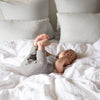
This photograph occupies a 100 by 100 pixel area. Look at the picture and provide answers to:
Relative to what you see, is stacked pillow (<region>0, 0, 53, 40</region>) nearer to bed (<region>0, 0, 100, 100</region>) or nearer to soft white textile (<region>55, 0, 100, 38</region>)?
bed (<region>0, 0, 100, 100</region>)

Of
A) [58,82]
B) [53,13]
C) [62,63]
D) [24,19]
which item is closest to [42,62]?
[62,63]

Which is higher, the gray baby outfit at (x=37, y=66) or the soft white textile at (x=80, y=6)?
the soft white textile at (x=80, y=6)

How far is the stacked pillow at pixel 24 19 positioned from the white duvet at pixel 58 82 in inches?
12.7

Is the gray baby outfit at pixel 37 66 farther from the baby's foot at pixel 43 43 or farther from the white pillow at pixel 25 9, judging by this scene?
the white pillow at pixel 25 9

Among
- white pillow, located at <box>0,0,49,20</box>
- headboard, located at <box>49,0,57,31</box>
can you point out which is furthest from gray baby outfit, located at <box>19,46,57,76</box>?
headboard, located at <box>49,0,57,31</box>

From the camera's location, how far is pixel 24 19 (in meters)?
1.89

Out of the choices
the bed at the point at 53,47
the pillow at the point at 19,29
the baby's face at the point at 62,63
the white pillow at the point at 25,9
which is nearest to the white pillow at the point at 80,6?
the bed at the point at 53,47

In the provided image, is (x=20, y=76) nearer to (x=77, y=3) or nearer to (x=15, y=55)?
(x=15, y=55)

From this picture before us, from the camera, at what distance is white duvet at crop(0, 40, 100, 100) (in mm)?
868

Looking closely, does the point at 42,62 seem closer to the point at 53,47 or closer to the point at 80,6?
the point at 53,47

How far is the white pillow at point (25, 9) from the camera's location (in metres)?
1.87

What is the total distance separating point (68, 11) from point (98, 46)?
604mm

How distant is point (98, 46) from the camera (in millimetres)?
1440

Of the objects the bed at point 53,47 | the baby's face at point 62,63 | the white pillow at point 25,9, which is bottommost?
the baby's face at point 62,63
